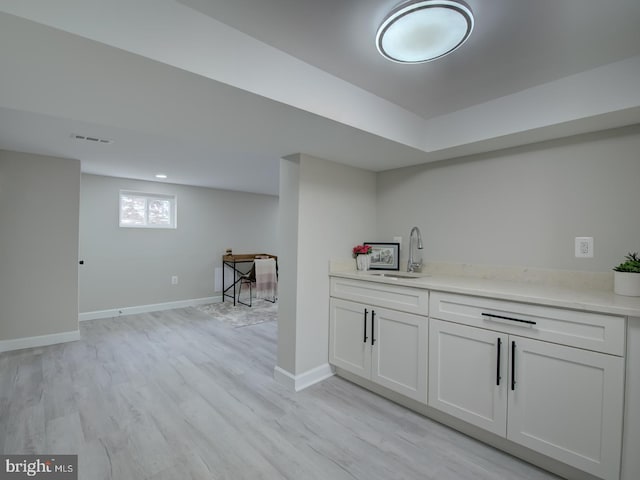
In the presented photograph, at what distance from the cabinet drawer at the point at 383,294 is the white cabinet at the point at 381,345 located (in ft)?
0.15

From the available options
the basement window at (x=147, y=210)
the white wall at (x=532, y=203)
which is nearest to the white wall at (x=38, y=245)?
the basement window at (x=147, y=210)

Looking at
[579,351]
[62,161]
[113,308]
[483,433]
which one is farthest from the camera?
[113,308]

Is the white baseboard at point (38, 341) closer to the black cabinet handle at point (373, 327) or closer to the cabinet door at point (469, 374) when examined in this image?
the black cabinet handle at point (373, 327)

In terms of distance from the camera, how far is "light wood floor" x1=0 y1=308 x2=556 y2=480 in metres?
1.62

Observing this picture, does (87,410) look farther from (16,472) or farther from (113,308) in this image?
(113,308)

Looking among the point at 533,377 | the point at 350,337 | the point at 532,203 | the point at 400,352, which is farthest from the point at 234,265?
the point at 533,377

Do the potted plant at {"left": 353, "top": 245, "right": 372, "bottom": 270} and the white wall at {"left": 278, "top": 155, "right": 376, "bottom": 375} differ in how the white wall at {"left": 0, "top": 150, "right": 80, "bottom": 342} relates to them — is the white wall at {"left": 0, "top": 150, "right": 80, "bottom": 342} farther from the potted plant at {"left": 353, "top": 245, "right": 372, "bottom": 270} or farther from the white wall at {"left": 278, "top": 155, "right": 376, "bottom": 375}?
the potted plant at {"left": 353, "top": 245, "right": 372, "bottom": 270}

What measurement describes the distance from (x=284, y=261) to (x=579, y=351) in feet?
6.30

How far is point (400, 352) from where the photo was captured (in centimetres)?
217

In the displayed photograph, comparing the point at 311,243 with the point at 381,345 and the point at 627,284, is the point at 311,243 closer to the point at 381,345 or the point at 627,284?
the point at 381,345

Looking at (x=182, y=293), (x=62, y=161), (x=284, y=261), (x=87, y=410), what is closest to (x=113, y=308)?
(x=182, y=293)

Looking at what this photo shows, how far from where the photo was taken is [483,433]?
183cm

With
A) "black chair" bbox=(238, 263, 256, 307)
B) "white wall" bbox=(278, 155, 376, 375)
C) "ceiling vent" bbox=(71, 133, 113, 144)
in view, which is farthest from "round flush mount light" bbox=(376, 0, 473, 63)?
"black chair" bbox=(238, 263, 256, 307)

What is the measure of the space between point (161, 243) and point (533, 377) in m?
5.13
